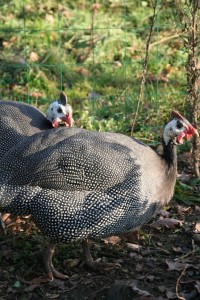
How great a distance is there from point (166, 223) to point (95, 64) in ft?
10.5

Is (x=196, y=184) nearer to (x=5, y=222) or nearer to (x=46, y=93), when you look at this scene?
(x=5, y=222)

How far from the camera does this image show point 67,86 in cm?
768

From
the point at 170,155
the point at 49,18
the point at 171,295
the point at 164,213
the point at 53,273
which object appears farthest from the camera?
the point at 49,18

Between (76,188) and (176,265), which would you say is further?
(176,265)

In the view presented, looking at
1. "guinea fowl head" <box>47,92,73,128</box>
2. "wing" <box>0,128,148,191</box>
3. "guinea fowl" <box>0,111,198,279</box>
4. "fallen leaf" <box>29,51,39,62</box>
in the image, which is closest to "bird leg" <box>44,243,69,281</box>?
"guinea fowl" <box>0,111,198,279</box>

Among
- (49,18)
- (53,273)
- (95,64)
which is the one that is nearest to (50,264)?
(53,273)

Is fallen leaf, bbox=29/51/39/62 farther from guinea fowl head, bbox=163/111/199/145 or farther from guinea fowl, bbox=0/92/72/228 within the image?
guinea fowl head, bbox=163/111/199/145

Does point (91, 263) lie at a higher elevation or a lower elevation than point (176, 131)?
lower


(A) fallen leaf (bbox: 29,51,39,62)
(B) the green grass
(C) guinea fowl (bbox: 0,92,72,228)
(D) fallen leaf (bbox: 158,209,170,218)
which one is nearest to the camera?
(C) guinea fowl (bbox: 0,92,72,228)

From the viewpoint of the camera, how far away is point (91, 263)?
4.66m

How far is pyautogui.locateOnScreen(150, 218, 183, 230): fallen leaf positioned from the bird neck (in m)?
0.50

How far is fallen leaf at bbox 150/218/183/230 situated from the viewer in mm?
5174

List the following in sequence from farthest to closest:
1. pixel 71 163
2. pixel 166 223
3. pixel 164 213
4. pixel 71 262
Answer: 1. pixel 164 213
2. pixel 166 223
3. pixel 71 262
4. pixel 71 163

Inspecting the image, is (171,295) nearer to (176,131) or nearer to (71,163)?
(71,163)
